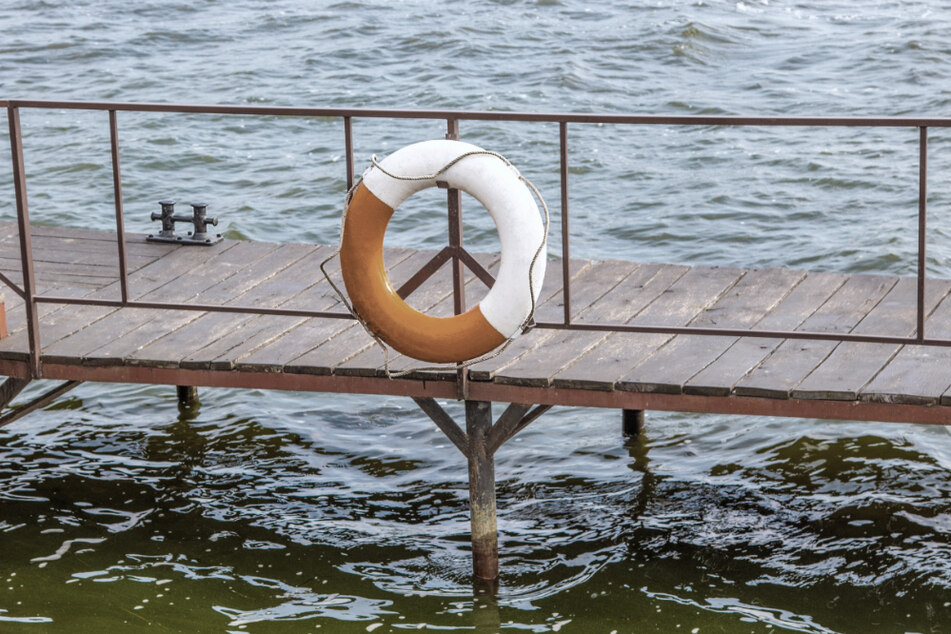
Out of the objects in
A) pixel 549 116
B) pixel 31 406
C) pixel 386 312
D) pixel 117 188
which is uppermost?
pixel 549 116

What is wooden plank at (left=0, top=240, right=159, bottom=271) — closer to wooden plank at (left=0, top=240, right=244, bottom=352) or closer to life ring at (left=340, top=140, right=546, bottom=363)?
wooden plank at (left=0, top=240, right=244, bottom=352)

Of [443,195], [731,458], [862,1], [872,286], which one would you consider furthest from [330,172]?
[862,1]

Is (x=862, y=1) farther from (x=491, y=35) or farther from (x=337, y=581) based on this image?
(x=337, y=581)

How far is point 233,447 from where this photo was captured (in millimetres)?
6852

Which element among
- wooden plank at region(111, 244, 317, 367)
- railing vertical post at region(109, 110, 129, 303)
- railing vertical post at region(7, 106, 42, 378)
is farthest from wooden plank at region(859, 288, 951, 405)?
railing vertical post at region(7, 106, 42, 378)

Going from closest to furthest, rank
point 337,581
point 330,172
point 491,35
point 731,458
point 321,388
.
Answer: point 321,388 < point 337,581 < point 731,458 < point 330,172 < point 491,35

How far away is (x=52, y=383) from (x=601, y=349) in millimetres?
4288

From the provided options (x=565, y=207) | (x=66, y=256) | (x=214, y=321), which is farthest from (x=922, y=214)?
(x=66, y=256)

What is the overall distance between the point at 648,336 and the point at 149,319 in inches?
80.5

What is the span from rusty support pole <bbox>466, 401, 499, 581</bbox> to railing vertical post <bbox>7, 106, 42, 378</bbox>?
167 cm

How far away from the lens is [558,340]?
209 inches

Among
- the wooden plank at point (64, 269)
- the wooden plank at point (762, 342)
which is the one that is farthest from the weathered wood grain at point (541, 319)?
the wooden plank at point (64, 269)

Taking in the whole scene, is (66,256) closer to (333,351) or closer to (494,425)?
(333,351)

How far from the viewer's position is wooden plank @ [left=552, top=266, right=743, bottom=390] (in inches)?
192
